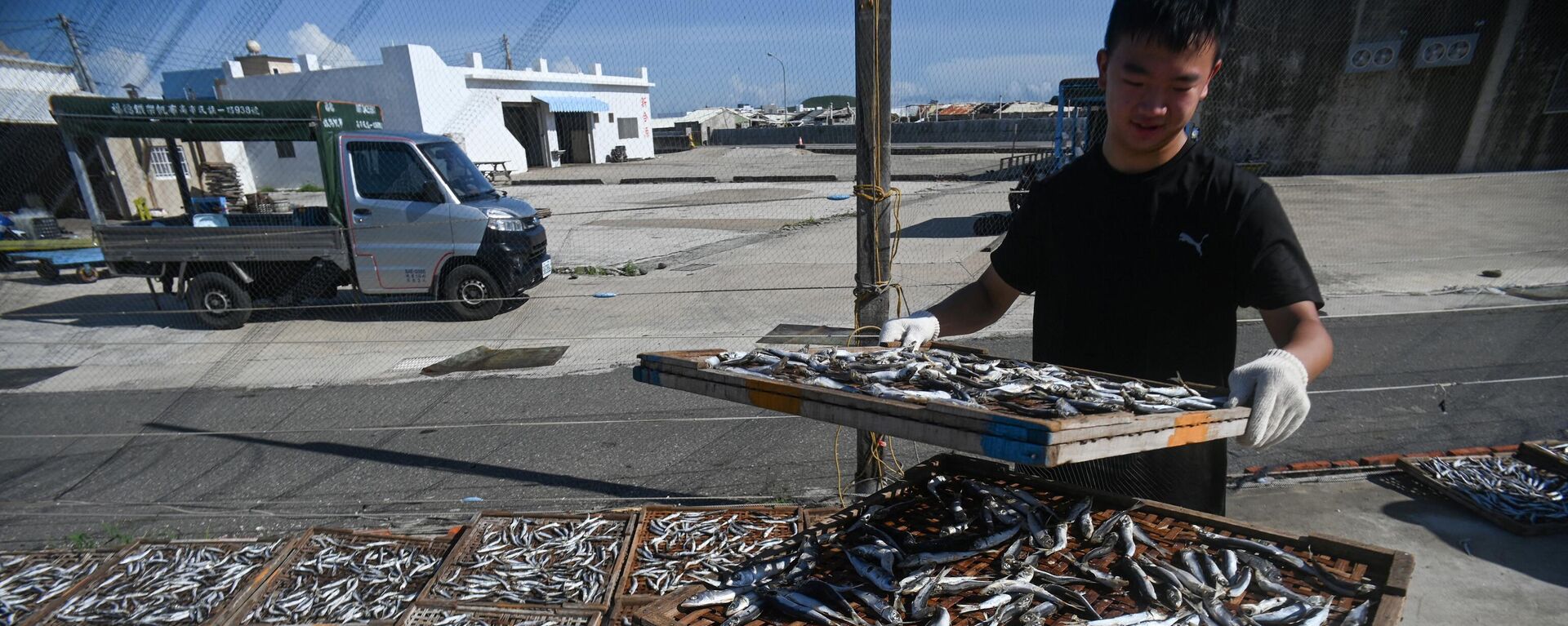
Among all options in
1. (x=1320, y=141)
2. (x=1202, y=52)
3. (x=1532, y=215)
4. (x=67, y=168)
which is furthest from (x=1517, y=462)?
(x=67, y=168)

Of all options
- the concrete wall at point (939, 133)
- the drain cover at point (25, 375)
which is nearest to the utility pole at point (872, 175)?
the drain cover at point (25, 375)

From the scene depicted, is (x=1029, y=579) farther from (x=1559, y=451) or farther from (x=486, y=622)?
(x=1559, y=451)

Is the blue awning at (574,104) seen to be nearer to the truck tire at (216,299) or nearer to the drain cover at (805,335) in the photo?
the truck tire at (216,299)

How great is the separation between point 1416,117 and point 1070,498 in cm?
2509

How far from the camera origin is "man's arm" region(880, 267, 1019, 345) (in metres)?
2.87

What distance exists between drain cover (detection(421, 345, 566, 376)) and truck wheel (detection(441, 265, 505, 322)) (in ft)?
3.64

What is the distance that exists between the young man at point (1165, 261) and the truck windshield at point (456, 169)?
8.65m

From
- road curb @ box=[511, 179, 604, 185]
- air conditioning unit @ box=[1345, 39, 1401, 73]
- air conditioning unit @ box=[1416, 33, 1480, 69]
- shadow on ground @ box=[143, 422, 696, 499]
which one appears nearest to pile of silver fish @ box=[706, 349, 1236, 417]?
shadow on ground @ box=[143, 422, 696, 499]

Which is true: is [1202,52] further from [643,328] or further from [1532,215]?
[1532,215]

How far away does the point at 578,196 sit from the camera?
24797 millimetres

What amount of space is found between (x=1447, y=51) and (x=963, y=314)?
25061 mm

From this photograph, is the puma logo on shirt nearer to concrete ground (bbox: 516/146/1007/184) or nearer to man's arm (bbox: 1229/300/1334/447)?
man's arm (bbox: 1229/300/1334/447)

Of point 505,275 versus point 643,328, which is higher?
point 505,275

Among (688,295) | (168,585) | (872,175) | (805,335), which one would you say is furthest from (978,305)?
(688,295)
